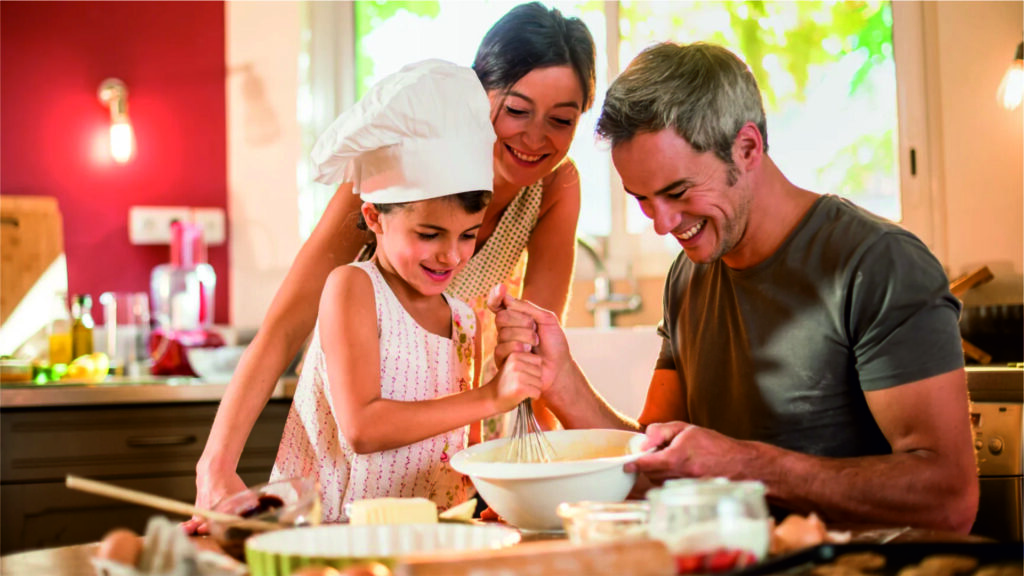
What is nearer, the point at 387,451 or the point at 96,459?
the point at 387,451

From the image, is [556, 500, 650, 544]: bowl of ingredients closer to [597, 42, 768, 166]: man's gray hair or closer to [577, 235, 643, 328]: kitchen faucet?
[597, 42, 768, 166]: man's gray hair

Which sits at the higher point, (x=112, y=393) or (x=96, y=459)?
(x=112, y=393)

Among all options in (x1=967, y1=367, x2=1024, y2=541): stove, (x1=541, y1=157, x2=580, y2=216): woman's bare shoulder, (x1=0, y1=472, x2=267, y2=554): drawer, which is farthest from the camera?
(x1=0, y1=472, x2=267, y2=554): drawer

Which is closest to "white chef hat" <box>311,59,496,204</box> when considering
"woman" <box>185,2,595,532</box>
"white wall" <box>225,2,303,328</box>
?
"woman" <box>185,2,595,532</box>

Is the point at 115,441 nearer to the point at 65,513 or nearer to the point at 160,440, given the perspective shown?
the point at 160,440

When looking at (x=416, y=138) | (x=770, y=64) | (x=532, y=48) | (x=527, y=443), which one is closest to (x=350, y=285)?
(x=416, y=138)

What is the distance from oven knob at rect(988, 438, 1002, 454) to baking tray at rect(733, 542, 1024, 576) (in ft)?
5.50

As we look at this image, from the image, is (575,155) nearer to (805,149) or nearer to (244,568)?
(805,149)

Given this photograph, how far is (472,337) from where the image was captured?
5.60 ft

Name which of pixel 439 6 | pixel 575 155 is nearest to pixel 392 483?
pixel 575 155

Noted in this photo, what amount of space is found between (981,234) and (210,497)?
2627 mm

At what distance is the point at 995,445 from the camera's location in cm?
232

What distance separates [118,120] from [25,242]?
48cm

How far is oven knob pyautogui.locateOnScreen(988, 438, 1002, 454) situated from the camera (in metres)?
2.31
